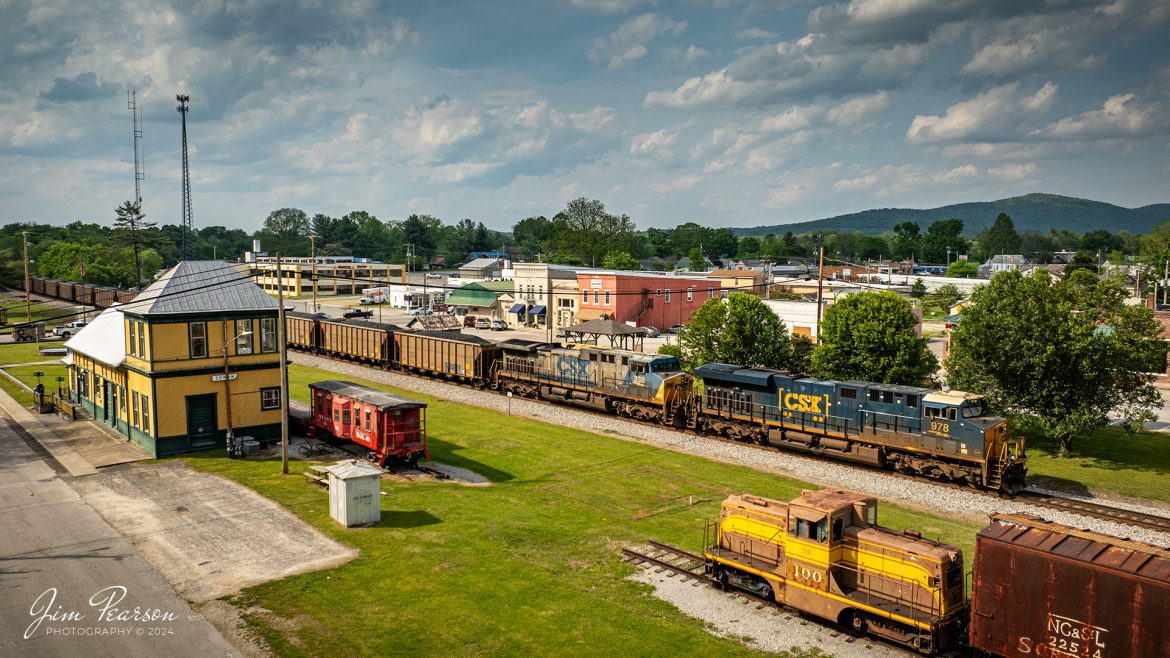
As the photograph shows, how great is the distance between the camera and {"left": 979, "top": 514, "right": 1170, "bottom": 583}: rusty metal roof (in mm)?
12570

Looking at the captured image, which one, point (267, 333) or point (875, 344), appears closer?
point (267, 333)

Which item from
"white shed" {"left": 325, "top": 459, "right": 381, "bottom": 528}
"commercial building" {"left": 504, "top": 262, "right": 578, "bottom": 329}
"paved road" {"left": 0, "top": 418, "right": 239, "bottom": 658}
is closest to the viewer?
"paved road" {"left": 0, "top": 418, "right": 239, "bottom": 658}

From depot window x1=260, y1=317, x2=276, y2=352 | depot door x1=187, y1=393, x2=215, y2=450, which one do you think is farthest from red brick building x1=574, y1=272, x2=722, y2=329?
depot door x1=187, y1=393, x2=215, y2=450

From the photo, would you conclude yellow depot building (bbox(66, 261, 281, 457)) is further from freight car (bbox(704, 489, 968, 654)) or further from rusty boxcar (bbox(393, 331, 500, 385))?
freight car (bbox(704, 489, 968, 654))

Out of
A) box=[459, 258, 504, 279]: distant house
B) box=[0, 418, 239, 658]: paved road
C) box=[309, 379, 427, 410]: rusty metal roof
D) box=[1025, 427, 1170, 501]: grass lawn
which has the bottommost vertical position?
box=[1025, 427, 1170, 501]: grass lawn

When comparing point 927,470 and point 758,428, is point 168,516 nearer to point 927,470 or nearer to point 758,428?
point 758,428

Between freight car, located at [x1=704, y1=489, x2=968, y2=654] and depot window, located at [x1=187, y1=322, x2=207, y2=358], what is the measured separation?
22995mm

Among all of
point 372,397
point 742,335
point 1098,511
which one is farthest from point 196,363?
point 1098,511

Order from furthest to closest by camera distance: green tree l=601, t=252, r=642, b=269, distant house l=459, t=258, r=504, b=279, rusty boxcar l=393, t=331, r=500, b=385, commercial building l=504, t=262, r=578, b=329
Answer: green tree l=601, t=252, r=642, b=269
distant house l=459, t=258, r=504, b=279
commercial building l=504, t=262, r=578, b=329
rusty boxcar l=393, t=331, r=500, b=385

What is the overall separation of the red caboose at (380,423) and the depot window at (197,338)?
206 inches

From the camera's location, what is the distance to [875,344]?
35406 millimetres

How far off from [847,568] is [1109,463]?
22.7 m

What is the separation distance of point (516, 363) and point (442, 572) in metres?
26.7

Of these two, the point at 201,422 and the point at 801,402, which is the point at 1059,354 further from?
the point at 201,422
